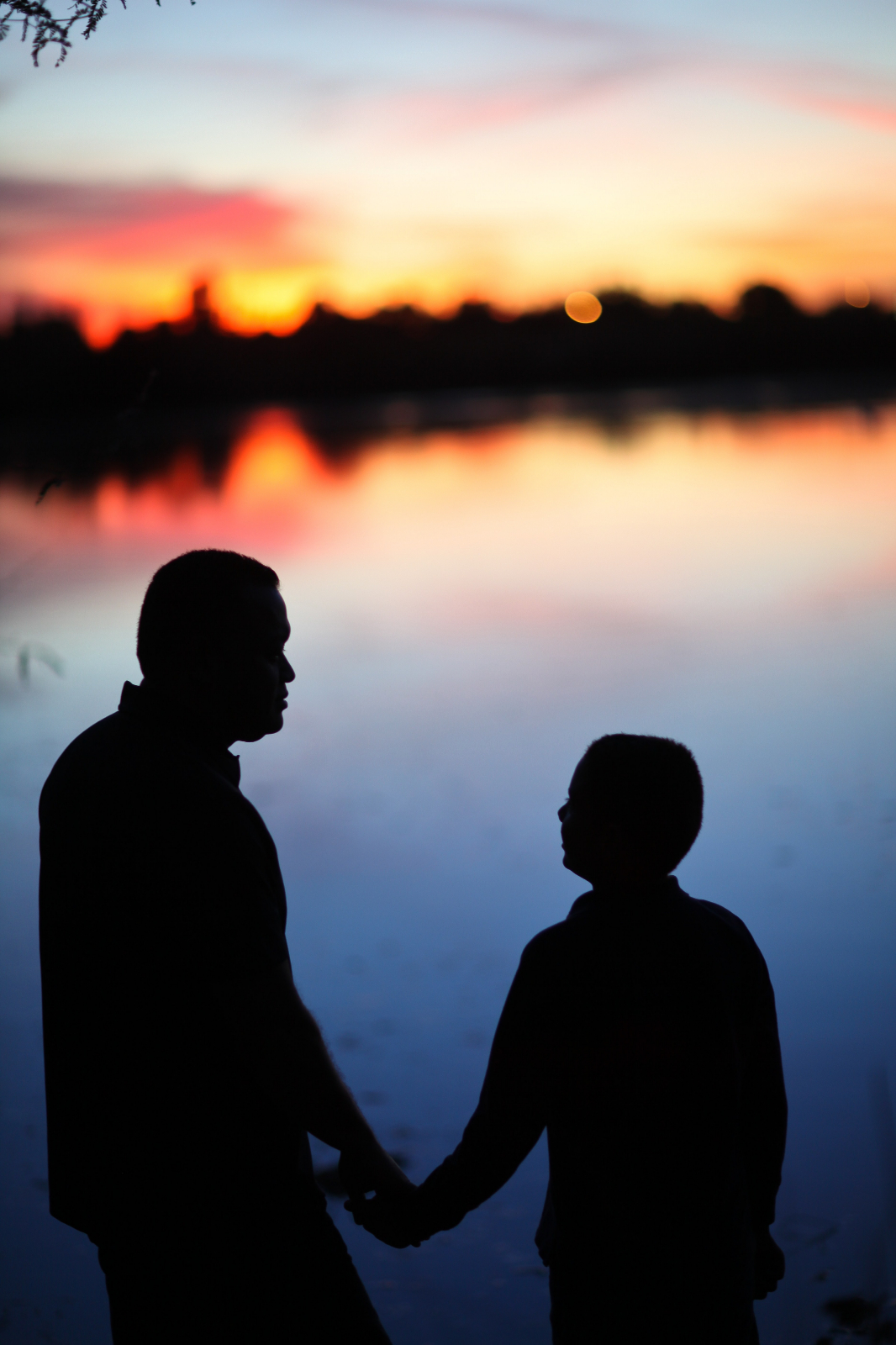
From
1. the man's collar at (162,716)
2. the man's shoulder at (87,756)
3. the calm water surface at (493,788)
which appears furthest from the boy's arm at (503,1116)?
the calm water surface at (493,788)

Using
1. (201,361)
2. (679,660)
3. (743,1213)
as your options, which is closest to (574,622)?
(679,660)

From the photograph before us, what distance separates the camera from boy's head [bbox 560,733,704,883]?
1.69 meters

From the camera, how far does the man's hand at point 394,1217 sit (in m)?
2.00

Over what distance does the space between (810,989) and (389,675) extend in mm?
12940

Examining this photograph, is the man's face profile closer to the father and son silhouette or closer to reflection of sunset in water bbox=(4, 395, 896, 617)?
the father and son silhouette

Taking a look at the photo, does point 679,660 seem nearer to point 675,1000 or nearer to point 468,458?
point 675,1000

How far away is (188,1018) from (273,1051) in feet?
0.44

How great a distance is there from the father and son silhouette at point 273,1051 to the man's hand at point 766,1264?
0.12 meters

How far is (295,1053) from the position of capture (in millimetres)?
1732

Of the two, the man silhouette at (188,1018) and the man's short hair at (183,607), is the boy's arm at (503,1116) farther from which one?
the man's short hair at (183,607)

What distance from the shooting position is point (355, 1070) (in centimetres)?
629

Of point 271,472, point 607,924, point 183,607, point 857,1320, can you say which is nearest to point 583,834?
point 607,924

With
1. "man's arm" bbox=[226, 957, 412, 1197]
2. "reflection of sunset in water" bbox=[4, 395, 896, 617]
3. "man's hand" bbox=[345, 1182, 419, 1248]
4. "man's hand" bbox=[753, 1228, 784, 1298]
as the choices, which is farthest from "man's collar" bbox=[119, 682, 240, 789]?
"reflection of sunset in water" bbox=[4, 395, 896, 617]

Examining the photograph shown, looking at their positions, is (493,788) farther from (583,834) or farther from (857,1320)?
(583,834)
